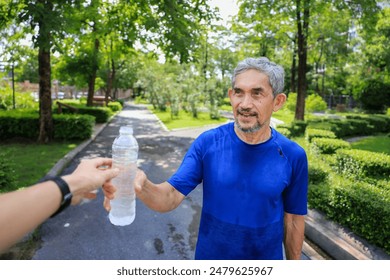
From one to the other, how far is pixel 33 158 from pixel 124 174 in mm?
9365

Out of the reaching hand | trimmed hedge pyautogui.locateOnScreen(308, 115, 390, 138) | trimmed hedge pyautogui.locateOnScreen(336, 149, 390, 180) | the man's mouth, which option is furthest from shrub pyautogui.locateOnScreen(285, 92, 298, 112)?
the reaching hand

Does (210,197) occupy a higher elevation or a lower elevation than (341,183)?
higher

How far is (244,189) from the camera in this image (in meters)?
2.31

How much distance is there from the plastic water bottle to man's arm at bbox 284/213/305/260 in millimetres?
1300

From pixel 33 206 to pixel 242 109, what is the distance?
1540mm

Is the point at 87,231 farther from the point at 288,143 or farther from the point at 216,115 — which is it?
the point at 216,115

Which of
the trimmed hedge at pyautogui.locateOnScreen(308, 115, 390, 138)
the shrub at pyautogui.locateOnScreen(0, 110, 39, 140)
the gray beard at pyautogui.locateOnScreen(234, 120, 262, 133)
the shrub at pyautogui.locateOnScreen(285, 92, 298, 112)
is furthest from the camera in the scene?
the shrub at pyautogui.locateOnScreen(285, 92, 298, 112)

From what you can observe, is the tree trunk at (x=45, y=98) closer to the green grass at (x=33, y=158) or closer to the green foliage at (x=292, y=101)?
the green grass at (x=33, y=158)

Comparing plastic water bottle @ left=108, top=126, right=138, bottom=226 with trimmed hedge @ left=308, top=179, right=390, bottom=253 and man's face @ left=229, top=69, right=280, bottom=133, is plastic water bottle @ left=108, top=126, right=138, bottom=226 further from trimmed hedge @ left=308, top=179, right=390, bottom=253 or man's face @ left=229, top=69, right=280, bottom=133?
trimmed hedge @ left=308, top=179, right=390, bottom=253

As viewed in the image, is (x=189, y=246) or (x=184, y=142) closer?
(x=189, y=246)

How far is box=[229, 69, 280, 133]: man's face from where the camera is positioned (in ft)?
7.77

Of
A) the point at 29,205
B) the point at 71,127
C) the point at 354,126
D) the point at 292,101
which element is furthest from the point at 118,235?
the point at 292,101

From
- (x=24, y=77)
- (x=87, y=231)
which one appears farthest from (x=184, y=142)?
(x=24, y=77)

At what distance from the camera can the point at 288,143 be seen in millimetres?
2484
